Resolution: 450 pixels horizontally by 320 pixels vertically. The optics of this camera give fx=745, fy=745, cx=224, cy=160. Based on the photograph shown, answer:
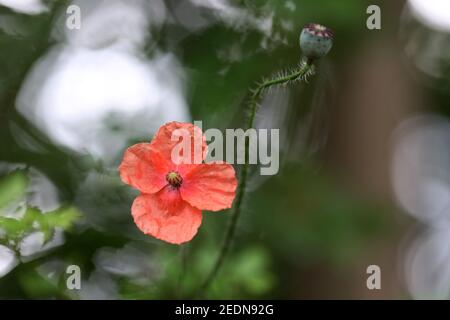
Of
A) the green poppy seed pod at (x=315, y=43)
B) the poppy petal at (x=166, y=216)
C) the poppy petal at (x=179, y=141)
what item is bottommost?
the poppy petal at (x=166, y=216)

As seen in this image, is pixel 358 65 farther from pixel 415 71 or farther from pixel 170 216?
pixel 170 216

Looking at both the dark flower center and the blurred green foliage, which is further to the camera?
the blurred green foliage

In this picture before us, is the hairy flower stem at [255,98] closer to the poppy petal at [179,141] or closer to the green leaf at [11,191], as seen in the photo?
the poppy petal at [179,141]

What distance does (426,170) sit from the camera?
4.30 metres

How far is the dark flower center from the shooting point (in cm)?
168

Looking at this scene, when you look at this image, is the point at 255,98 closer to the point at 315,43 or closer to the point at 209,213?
the point at 315,43

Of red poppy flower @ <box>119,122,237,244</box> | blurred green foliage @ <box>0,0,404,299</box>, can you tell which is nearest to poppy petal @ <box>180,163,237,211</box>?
red poppy flower @ <box>119,122,237,244</box>

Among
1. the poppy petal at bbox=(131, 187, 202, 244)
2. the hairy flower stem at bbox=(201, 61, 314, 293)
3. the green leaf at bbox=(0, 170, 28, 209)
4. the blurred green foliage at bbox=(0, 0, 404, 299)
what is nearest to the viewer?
the hairy flower stem at bbox=(201, 61, 314, 293)

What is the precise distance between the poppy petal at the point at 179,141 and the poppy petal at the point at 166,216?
8cm

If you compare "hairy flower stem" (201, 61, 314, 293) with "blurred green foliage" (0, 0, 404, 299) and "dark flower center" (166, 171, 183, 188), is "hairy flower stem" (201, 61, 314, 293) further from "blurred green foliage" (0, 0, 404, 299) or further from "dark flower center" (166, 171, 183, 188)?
"blurred green foliage" (0, 0, 404, 299)

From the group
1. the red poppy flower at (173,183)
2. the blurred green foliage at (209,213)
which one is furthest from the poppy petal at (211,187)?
the blurred green foliage at (209,213)

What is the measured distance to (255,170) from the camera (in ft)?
7.72

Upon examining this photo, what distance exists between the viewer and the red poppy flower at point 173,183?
1.63m

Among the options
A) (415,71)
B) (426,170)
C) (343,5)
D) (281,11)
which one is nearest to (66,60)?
(281,11)
